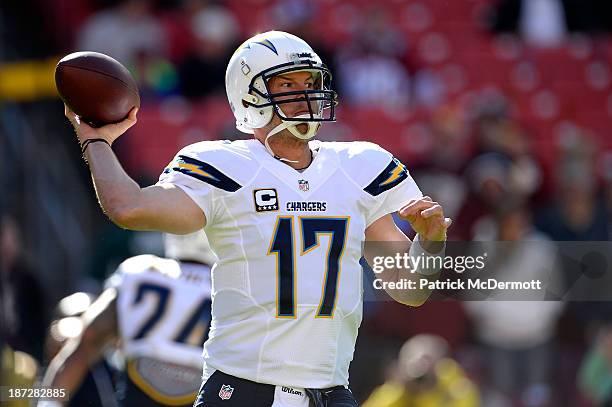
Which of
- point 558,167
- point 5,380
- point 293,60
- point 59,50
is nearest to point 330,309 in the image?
point 293,60

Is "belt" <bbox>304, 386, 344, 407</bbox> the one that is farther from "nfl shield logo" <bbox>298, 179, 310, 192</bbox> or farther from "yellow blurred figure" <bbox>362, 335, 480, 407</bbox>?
"yellow blurred figure" <bbox>362, 335, 480, 407</bbox>

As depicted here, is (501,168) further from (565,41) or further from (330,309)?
(330,309)

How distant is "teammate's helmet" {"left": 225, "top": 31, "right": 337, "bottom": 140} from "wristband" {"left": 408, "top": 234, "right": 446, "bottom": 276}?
1.60ft

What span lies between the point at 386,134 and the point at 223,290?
607 cm

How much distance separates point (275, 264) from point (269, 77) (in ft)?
2.11

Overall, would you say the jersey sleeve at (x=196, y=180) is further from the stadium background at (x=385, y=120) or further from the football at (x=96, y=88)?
the stadium background at (x=385, y=120)

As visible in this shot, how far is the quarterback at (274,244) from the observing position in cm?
367

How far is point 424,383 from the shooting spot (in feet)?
23.1

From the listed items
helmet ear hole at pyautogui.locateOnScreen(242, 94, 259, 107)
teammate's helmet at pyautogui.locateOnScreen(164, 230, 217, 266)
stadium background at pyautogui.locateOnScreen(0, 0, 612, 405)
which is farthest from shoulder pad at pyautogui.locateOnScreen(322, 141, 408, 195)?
stadium background at pyautogui.locateOnScreen(0, 0, 612, 405)

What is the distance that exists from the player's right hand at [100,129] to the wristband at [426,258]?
97 cm

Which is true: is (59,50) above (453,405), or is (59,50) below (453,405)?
above

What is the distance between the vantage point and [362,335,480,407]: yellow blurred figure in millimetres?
7051

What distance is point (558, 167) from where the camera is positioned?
931cm

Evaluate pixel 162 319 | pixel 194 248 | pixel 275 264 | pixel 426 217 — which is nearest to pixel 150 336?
pixel 162 319
